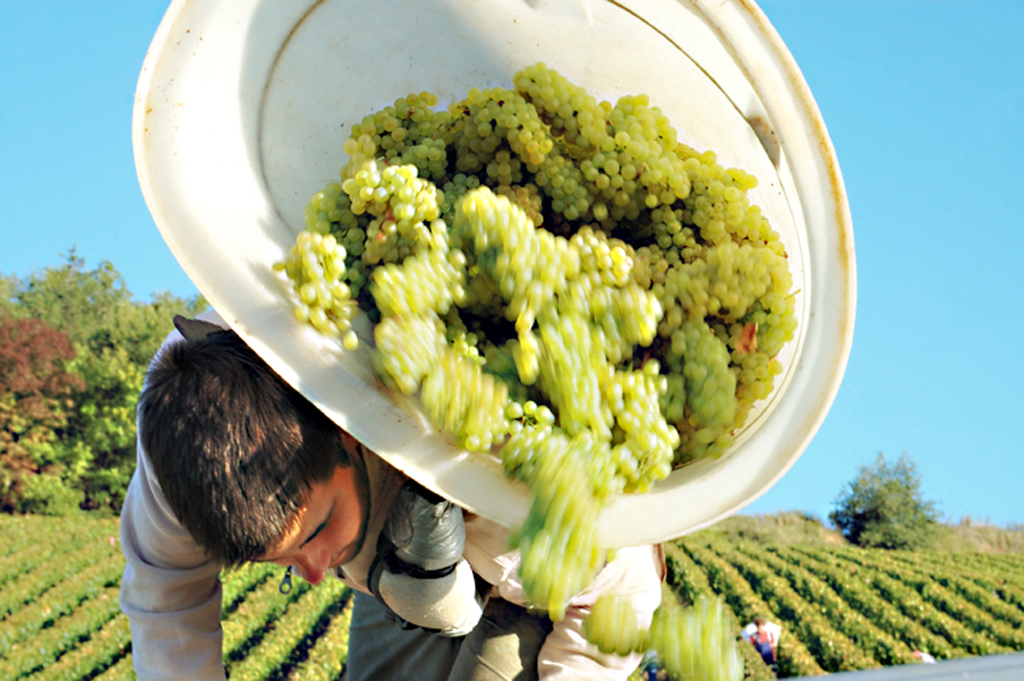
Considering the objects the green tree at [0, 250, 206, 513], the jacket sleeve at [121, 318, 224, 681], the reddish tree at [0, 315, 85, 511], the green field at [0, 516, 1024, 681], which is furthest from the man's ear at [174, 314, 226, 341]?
the reddish tree at [0, 315, 85, 511]

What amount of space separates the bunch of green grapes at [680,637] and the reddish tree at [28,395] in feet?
55.4

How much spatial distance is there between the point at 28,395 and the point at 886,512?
745 inches

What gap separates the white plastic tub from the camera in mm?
851

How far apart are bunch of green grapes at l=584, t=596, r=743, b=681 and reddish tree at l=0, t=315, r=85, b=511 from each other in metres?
16.9

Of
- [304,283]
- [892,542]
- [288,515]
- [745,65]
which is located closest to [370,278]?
[304,283]

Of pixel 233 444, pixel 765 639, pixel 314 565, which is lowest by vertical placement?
pixel 314 565

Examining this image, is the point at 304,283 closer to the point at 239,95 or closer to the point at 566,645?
the point at 239,95

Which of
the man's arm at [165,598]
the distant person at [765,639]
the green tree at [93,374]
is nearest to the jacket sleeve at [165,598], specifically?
the man's arm at [165,598]

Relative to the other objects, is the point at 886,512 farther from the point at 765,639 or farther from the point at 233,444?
the point at 233,444

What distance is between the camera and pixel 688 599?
7.27 meters

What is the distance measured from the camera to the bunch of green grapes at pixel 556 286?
823 mm

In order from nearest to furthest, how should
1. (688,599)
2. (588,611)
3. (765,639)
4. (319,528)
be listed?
(319,528) → (588,611) → (765,639) → (688,599)

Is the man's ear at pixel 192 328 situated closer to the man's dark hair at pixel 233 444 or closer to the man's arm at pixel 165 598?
the man's dark hair at pixel 233 444

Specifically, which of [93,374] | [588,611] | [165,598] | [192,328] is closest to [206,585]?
[165,598]
